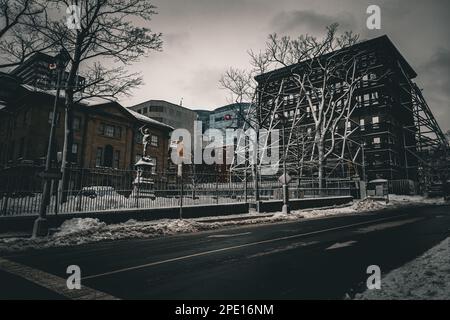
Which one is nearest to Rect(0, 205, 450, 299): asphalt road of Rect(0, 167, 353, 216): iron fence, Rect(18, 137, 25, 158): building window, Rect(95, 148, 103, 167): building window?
Rect(0, 167, 353, 216): iron fence

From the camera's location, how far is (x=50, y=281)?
506cm

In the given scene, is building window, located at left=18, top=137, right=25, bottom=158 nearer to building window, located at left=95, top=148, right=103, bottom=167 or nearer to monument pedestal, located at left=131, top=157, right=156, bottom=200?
building window, located at left=95, top=148, right=103, bottom=167

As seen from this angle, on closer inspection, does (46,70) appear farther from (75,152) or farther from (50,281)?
(75,152)

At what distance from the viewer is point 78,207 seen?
12.0 m

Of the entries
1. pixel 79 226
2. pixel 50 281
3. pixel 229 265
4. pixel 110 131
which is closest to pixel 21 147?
pixel 110 131

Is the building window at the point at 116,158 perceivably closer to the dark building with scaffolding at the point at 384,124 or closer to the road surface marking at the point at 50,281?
the dark building with scaffolding at the point at 384,124

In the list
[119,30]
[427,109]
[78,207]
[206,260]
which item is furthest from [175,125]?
[206,260]

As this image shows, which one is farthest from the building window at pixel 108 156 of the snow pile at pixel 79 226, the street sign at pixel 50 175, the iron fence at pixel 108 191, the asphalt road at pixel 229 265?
the asphalt road at pixel 229 265

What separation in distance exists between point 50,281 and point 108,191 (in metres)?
8.21

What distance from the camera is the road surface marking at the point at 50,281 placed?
4.18m

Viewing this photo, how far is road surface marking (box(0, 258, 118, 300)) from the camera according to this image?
4184mm

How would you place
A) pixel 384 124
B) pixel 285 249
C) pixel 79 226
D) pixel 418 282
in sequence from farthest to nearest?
pixel 384 124 → pixel 79 226 → pixel 285 249 → pixel 418 282
